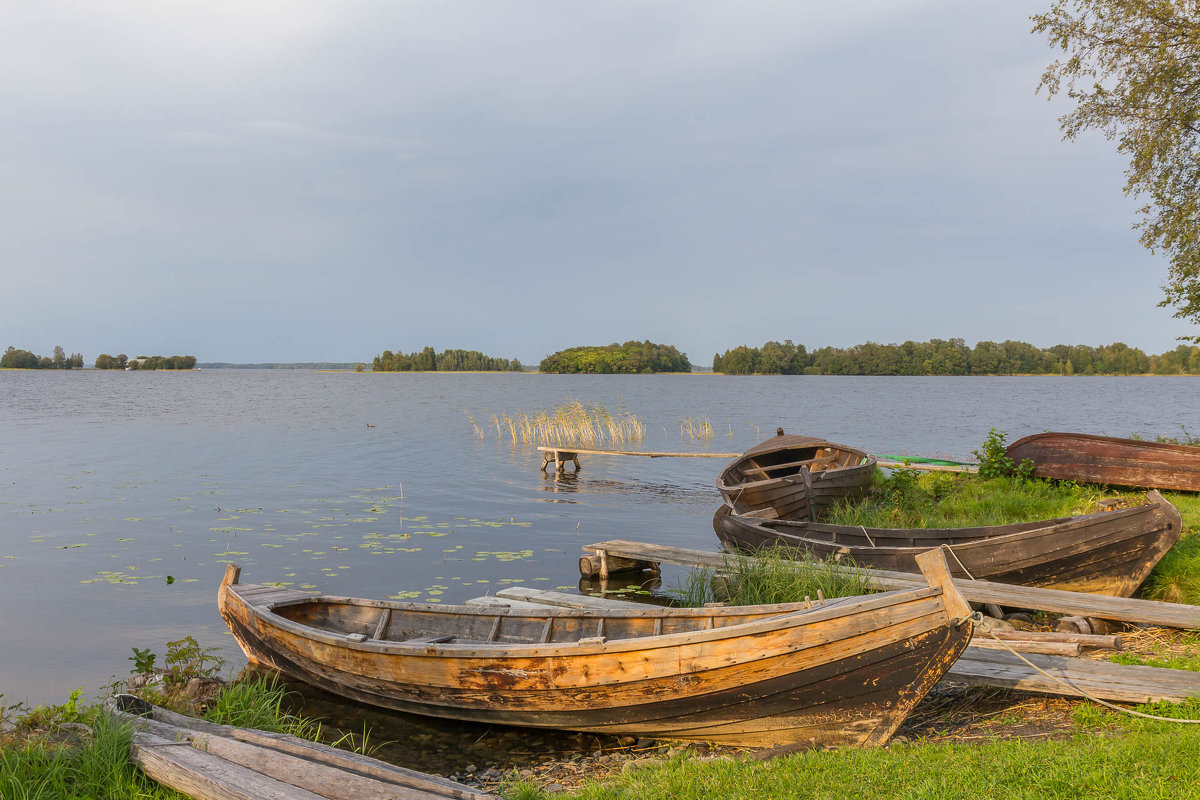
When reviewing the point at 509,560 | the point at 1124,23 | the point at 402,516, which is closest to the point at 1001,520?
the point at 509,560

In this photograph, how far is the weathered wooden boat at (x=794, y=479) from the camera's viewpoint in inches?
508

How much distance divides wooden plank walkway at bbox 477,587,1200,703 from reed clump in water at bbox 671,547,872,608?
74.8 inches

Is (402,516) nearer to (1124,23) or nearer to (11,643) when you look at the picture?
(11,643)

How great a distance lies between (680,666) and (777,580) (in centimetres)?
386

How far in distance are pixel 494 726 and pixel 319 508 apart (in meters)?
13.0

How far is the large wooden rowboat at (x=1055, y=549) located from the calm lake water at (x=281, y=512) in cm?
525

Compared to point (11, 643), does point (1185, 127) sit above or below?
above

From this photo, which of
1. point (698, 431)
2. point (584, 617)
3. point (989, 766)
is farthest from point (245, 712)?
point (698, 431)

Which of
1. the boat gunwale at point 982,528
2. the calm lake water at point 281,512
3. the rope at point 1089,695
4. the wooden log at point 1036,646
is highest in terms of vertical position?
the boat gunwale at point 982,528

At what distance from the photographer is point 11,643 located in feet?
30.9

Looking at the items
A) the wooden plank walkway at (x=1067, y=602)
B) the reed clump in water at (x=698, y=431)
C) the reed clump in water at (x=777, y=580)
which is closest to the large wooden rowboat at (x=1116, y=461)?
the wooden plank walkway at (x=1067, y=602)

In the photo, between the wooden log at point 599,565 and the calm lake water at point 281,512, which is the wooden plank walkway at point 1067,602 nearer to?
the wooden log at point 599,565

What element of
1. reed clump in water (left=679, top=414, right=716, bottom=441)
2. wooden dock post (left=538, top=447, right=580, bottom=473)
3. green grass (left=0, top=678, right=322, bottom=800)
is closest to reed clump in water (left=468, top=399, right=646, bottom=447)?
wooden dock post (left=538, top=447, right=580, bottom=473)

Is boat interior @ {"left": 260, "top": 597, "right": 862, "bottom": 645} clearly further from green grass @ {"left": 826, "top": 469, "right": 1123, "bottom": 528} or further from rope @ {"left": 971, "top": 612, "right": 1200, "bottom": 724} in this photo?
green grass @ {"left": 826, "top": 469, "right": 1123, "bottom": 528}
